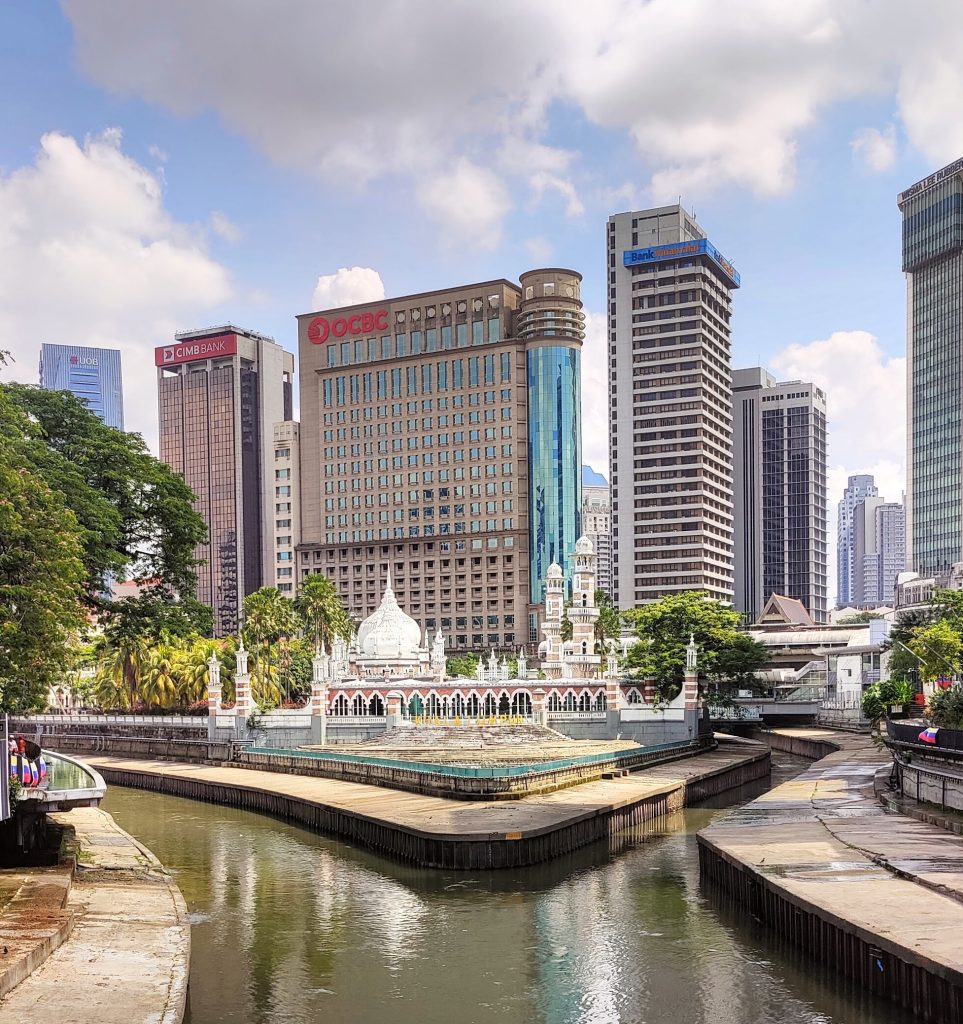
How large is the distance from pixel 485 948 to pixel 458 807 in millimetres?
19656

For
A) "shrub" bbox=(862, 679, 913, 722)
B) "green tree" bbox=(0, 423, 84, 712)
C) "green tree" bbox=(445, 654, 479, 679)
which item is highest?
"green tree" bbox=(0, 423, 84, 712)

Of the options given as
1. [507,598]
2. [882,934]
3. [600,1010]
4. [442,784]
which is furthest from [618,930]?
[507,598]

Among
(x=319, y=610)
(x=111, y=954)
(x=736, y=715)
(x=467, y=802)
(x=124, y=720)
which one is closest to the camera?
(x=111, y=954)

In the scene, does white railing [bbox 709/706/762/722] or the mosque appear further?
white railing [bbox 709/706/762/722]

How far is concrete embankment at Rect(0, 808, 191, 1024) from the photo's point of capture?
2216 centimetres

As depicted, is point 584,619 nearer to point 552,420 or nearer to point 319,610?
point 319,610

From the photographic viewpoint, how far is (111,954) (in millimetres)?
26156

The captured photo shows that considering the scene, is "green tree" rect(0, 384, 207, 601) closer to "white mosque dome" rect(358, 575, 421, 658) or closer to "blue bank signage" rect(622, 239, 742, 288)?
"white mosque dome" rect(358, 575, 421, 658)

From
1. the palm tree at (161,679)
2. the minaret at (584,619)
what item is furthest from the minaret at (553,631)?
the palm tree at (161,679)

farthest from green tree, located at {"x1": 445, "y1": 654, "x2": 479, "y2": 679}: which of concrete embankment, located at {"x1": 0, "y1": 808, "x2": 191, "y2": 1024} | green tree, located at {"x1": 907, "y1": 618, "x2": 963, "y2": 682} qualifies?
concrete embankment, located at {"x1": 0, "y1": 808, "x2": 191, "y2": 1024}

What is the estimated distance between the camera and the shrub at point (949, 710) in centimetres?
5753

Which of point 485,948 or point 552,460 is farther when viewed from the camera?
point 552,460

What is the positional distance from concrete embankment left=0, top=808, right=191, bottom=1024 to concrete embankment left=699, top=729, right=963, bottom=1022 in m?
15.4

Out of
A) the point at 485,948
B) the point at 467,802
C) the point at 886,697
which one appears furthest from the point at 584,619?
the point at 485,948
